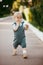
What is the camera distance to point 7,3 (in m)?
2.21

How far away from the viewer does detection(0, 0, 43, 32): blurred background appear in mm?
2189

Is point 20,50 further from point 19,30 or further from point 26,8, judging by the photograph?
point 26,8

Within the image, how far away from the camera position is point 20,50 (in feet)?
7.30

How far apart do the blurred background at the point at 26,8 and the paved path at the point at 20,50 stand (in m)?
0.06

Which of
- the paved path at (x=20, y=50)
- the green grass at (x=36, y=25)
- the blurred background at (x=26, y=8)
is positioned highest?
the blurred background at (x=26, y=8)

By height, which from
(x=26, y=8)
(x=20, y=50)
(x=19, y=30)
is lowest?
(x=20, y=50)

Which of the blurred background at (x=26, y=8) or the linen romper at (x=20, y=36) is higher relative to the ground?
the blurred background at (x=26, y=8)

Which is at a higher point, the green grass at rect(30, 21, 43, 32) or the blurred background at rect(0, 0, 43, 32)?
the blurred background at rect(0, 0, 43, 32)

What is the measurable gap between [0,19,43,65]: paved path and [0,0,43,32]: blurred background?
0.06 metres

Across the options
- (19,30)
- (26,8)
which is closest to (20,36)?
(19,30)

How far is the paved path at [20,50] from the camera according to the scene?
→ 2184mm

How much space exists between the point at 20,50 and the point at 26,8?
0.22m

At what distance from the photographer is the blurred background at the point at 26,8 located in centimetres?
219

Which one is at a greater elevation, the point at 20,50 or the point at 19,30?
the point at 19,30
